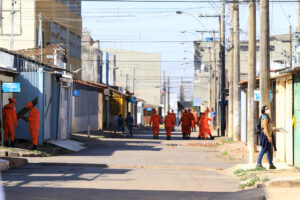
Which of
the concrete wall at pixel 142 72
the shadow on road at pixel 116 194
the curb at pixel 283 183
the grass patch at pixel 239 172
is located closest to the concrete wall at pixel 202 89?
the concrete wall at pixel 142 72

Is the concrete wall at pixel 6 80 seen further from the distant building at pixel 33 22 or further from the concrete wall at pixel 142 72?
the concrete wall at pixel 142 72

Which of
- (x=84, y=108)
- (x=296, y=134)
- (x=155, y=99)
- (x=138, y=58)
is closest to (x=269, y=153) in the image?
(x=296, y=134)

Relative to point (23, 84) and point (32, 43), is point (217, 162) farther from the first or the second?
point (32, 43)

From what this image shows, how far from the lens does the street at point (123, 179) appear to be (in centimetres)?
1208

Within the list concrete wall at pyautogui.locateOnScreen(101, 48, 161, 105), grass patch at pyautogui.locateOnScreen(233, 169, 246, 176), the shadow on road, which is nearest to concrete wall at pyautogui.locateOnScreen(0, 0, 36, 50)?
grass patch at pyautogui.locateOnScreen(233, 169, 246, 176)

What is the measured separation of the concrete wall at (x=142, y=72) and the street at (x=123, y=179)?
279 ft

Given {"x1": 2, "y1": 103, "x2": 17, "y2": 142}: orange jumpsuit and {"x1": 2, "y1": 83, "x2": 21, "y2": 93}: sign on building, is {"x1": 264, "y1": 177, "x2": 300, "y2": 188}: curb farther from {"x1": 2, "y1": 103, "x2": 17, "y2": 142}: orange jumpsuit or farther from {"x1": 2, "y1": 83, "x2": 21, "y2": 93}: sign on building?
{"x1": 2, "y1": 103, "x2": 17, "y2": 142}: orange jumpsuit

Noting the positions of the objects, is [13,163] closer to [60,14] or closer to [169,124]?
[169,124]

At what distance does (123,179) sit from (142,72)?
101 meters

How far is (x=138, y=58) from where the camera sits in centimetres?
11150

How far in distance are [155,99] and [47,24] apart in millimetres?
73969

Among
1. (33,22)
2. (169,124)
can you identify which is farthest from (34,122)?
(33,22)

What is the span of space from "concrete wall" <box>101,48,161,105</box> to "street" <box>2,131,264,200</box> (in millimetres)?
85009

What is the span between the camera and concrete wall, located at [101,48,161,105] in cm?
11056
